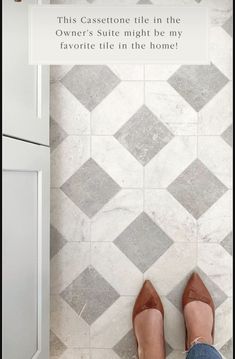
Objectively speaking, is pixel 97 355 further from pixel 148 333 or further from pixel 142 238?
pixel 142 238

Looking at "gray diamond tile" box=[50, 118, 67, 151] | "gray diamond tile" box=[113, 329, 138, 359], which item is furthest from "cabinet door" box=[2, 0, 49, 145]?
"gray diamond tile" box=[113, 329, 138, 359]

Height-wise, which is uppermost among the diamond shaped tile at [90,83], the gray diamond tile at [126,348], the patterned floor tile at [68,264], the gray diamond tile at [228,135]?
the diamond shaped tile at [90,83]

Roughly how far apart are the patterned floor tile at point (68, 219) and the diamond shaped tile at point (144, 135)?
7.2 inches

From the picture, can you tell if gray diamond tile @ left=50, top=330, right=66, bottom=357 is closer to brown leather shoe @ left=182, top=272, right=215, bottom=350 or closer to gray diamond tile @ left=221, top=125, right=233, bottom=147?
brown leather shoe @ left=182, top=272, right=215, bottom=350

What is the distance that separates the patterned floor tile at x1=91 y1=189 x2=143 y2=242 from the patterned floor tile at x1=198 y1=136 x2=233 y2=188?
7.2 inches

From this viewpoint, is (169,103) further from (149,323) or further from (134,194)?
(149,323)

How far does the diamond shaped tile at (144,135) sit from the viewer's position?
3.05ft

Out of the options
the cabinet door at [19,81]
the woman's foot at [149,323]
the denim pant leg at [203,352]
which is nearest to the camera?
the cabinet door at [19,81]

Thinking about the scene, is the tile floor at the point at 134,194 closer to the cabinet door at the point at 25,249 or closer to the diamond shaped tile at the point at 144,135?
the diamond shaped tile at the point at 144,135

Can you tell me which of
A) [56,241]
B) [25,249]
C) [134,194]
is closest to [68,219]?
[56,241]

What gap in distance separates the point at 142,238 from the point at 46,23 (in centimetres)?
62

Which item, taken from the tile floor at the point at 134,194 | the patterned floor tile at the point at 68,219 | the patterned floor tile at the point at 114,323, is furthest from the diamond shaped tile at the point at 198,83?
the patterned floor tile at the point at 114,323

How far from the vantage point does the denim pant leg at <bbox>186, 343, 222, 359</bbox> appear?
0.76 m

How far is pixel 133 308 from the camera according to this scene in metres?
0.94
